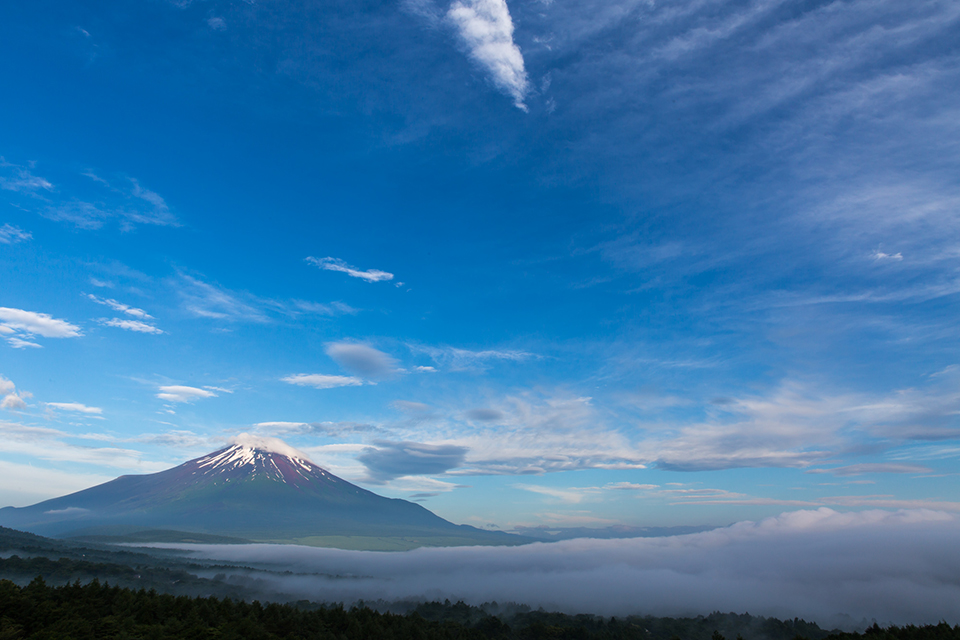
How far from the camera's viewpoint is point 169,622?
115 metres

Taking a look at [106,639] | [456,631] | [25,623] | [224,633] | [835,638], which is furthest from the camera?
[456,631]

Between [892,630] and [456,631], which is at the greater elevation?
[892,630]

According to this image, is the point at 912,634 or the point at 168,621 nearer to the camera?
the point at 168,621

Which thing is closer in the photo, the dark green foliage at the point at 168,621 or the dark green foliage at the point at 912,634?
the dark green foliage at the point at 168,621

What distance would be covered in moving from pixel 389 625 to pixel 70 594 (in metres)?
93.8

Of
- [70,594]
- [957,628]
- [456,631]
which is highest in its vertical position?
[957,628]

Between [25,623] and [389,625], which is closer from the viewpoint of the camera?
[25,623]

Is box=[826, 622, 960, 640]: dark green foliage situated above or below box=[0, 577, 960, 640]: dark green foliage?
above

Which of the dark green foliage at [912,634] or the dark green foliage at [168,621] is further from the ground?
the dark green foliage at [912,634]

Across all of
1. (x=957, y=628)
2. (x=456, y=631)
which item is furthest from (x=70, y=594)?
(x=957, y=628)

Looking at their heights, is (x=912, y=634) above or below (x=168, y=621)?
above

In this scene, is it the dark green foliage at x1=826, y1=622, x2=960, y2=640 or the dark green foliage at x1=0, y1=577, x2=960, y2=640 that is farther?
the dark green foliage at x1=826, y1=622, x2=960, y2=640

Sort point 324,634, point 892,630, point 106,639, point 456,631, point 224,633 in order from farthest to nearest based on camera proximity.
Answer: point 456,631 < point 892,630 < point 324,634 < point 224,633 < point 106,639

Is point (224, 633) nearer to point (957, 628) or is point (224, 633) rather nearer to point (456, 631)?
point (456, 631)
